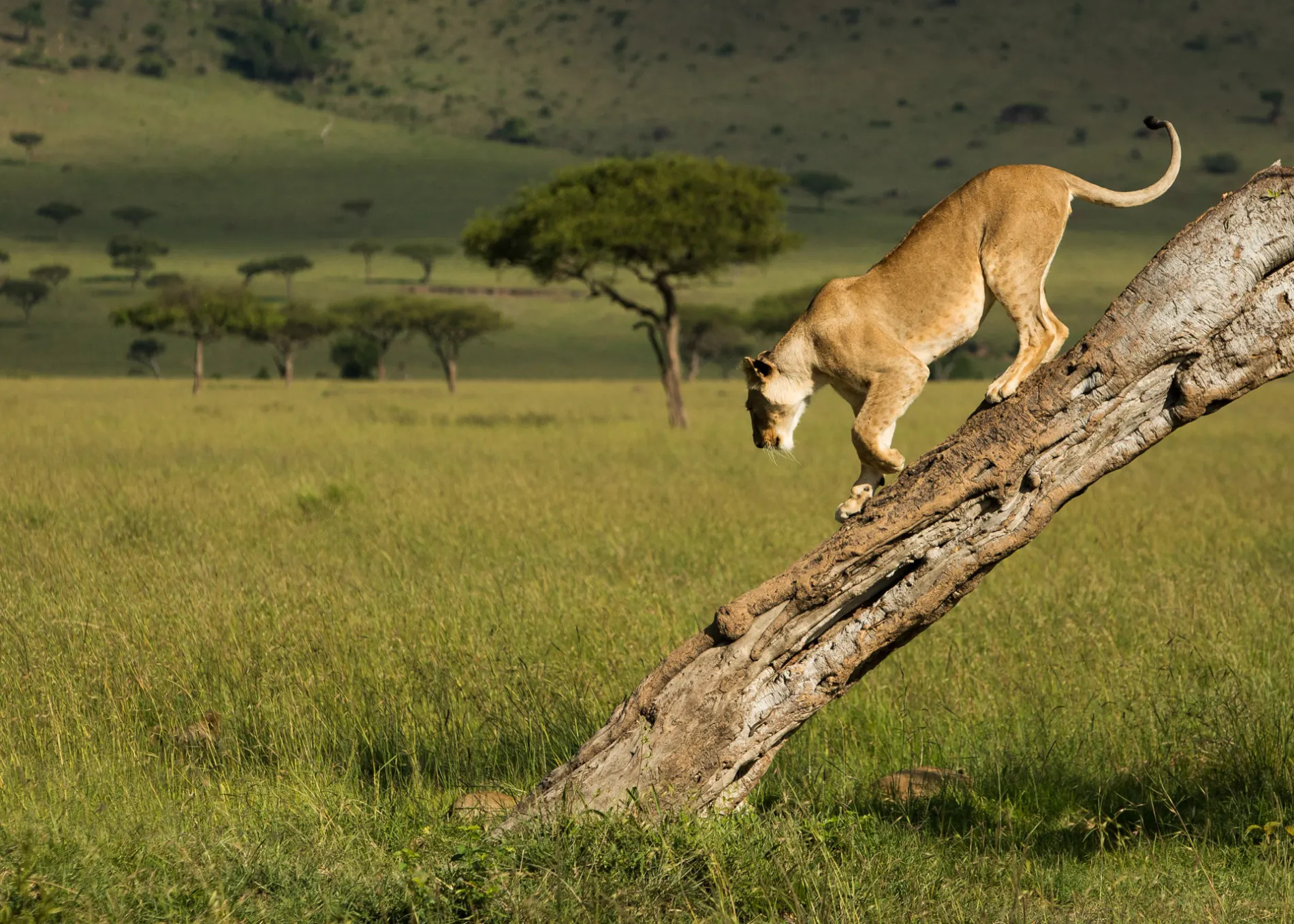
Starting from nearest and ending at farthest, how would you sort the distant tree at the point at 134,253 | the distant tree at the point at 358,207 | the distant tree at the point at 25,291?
the distant tree at the point at 25,291 < the distant tree at the point at 134,253 < the distant tree at the point at 358,207

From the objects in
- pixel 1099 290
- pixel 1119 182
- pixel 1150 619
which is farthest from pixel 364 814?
pixel 1119 182

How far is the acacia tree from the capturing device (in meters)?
33.2

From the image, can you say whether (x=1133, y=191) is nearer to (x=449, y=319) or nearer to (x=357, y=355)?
(x=449, y=319)

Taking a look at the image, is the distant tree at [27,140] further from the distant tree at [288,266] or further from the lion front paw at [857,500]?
the lion front paw at [857,500]

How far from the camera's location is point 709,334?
9200cm

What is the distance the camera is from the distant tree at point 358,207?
144500 mm

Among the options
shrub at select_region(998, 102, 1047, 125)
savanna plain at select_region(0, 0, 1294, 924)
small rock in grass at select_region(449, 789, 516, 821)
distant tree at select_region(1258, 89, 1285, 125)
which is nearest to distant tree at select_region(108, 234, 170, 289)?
savanna plain at select_region(0, 0, 1294, 924)

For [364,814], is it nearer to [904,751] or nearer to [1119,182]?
[904,751]

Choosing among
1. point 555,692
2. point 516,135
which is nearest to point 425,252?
point 516,135

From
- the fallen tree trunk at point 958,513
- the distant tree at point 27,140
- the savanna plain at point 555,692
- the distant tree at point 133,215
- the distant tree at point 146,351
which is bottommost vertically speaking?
the distant tree at point 146,351

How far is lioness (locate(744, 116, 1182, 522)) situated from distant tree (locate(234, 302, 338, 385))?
6517 cm

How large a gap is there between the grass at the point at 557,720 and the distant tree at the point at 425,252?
106164mm

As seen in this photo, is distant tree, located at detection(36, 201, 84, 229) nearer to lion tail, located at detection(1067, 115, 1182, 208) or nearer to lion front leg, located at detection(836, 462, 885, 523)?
lion front leg, located at detection(836, 462, 885, 523)

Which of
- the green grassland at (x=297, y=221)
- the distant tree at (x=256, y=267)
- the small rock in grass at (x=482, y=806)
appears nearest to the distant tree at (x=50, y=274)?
the green grassland at (x=297, y=221)
